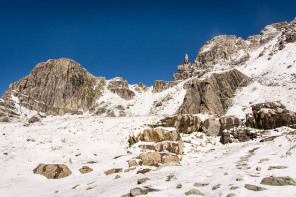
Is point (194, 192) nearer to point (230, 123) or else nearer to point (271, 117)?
point (230, 123)

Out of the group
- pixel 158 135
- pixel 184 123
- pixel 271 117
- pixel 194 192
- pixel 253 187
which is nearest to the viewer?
pixel 253 187

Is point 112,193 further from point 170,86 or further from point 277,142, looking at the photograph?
point 170,86

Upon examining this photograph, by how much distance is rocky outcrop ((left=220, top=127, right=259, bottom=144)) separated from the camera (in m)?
20.1

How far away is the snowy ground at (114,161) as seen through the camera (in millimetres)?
7766

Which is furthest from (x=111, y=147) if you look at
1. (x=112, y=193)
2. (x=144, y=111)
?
(x=144, y=111)

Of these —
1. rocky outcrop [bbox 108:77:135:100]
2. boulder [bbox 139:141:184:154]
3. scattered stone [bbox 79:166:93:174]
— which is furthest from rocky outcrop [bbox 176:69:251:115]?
rocky outcrop [bbox 108:77:135:100]

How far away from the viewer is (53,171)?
13672 mm

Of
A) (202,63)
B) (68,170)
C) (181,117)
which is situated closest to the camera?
(68,170)

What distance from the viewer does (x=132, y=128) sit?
26062 mm

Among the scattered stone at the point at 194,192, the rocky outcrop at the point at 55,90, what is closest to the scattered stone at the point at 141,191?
the scattered stone at the point at 194,192

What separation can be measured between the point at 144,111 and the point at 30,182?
237 ft

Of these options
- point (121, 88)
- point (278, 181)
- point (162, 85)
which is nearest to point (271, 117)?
point (278, 181)

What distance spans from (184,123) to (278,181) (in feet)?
58.5

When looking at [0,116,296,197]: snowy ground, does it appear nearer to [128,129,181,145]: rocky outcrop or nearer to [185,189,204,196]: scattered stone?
[185,189,204,196]: scattered stone
